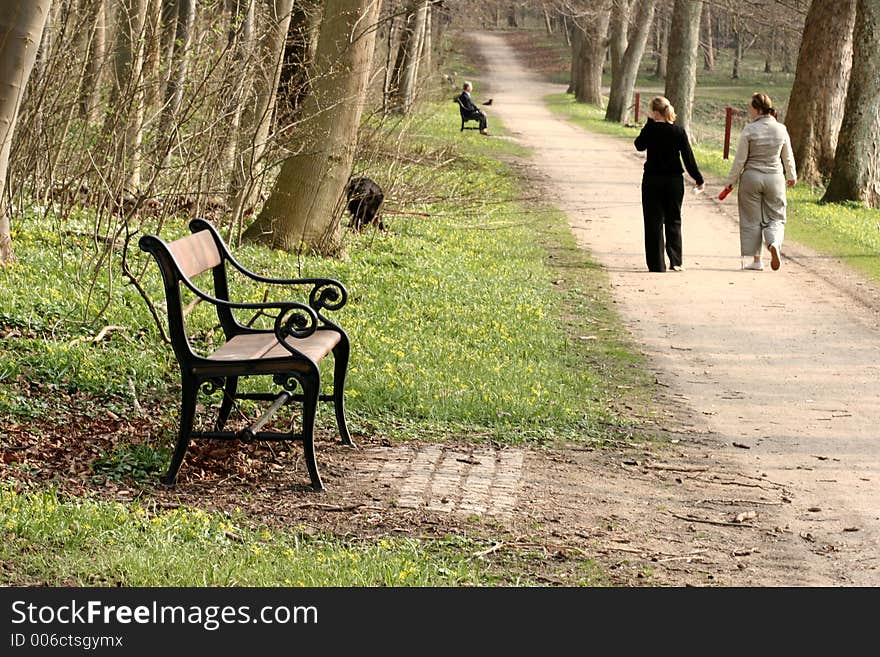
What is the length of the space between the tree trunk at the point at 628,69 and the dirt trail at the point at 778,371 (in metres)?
19.8

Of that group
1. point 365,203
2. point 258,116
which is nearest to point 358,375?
point 258,116

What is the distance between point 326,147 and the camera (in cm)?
1317

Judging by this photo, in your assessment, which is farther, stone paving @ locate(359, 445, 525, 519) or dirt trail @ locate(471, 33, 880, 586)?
stone paving @ locate(359, 445, 525, 519)

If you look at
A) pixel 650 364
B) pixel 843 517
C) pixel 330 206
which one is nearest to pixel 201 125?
pixel 330 206

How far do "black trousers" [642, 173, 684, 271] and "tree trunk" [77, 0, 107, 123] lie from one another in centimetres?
583

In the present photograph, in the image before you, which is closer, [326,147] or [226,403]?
[226,403]

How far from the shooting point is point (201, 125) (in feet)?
39.8

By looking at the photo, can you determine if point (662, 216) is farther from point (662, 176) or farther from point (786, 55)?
point (786, 55)

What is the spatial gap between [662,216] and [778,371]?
4.87 m

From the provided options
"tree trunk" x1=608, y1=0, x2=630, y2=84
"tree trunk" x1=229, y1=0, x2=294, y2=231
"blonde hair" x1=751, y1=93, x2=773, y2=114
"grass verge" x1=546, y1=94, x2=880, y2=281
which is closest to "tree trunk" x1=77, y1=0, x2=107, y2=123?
"tree trunk" x1=229, y1=0, x2=294, y2=231

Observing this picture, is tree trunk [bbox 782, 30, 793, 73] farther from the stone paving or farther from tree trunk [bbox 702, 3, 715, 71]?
the stone paving

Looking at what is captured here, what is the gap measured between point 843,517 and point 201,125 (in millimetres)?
7604

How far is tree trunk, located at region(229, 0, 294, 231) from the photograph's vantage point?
1252cm

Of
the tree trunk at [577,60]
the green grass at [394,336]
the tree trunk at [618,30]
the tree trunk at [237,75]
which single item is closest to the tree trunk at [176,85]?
the tree trunk at [237,75]
